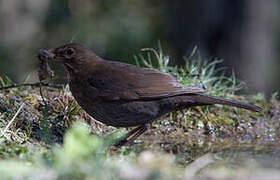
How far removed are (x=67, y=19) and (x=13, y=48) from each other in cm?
208

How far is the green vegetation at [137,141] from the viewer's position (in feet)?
8.60

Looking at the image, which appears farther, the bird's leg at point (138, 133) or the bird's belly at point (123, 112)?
the bird's leg at point (138, 133)

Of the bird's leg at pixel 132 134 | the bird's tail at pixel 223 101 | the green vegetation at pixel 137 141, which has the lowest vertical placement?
the bird's leg at pixel 132 134

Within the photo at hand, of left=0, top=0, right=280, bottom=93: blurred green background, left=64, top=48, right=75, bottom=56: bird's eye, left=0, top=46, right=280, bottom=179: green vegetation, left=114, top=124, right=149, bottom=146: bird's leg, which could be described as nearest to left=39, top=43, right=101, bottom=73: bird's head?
left=64, top=48, right=75, bottom=56: bird's eye

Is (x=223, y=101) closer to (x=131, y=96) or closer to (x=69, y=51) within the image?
(x=131, y=96)

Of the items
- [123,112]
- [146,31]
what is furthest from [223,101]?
[146,31]

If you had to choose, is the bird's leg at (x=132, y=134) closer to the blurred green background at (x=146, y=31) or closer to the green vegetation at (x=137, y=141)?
the green vegetation at (x=137, y=141)

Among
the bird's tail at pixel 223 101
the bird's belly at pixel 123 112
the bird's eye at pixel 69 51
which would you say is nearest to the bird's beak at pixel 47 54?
the bird's eye at pixel 69 51

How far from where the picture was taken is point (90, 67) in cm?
528

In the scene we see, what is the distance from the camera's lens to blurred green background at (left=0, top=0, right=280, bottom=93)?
382 inches

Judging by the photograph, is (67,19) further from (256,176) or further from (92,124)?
(256,176)

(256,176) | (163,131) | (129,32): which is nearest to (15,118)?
(163,131)

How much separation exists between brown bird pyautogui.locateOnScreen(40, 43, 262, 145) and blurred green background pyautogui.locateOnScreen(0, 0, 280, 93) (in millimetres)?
640

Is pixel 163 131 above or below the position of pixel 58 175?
below
